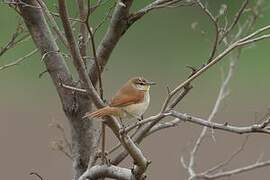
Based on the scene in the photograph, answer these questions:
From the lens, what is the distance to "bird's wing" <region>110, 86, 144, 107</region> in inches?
134

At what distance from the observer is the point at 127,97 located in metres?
3.47

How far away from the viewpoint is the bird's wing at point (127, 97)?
11.1 feet

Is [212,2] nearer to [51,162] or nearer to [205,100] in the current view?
[205,100]

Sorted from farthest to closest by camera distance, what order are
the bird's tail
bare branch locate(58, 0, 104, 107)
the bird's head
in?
the bird's head < the bird's tail < bare branch locate(58, 0, 104, 107)

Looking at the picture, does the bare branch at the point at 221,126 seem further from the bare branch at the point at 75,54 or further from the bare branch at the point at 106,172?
the bare branch at the point at 106,172

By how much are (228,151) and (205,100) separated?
145cm

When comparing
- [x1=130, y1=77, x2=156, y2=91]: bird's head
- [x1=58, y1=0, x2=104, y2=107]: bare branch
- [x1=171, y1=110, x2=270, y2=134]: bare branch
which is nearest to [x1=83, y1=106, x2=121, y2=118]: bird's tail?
[x1=58, y1=0, x2=104, y2=107]: bare branch

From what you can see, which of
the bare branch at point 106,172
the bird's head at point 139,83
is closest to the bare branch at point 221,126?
the bare branch at point 106,172

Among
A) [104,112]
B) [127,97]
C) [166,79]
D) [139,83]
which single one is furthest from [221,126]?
[166,79]

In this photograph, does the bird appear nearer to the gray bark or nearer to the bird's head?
the bird's head

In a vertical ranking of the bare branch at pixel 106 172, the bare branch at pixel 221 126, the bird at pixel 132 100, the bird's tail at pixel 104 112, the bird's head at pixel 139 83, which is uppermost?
the bird's head at pixel 139 83

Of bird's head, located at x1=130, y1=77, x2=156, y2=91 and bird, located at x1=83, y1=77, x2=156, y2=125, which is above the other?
bird's head, located at x1=130, y1=77, x2=156, y2=91

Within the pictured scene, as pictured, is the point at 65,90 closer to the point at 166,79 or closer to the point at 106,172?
the point at 106,172

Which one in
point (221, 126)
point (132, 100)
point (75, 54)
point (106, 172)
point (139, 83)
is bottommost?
point (221, 126)
